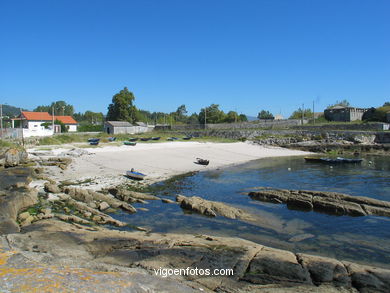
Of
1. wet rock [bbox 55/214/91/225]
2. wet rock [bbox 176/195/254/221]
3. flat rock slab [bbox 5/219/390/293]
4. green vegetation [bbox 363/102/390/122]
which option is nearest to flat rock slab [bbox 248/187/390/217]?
wet rock [bbox 176/195/254/221]

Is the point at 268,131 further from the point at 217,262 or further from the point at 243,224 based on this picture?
the point at 217,262

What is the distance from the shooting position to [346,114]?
88.8m

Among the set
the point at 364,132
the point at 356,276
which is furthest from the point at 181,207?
the point at 364,132

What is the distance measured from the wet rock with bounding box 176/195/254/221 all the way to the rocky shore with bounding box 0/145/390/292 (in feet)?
0.23

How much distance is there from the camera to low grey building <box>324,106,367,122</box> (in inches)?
3450

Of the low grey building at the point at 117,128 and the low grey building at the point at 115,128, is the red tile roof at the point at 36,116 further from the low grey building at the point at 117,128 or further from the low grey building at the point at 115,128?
the low grey building at the point at 117,128

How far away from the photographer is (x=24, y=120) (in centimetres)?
7175

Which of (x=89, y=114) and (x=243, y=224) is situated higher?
(x=89, y=114)

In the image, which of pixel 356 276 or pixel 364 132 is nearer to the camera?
pixel 356 276

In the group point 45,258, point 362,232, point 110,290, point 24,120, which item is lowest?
point 362,232

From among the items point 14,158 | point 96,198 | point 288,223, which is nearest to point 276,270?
point 288,223

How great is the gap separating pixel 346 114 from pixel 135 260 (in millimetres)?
95173

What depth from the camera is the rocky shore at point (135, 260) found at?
574 centimetres

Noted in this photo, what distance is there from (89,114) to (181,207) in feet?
470
